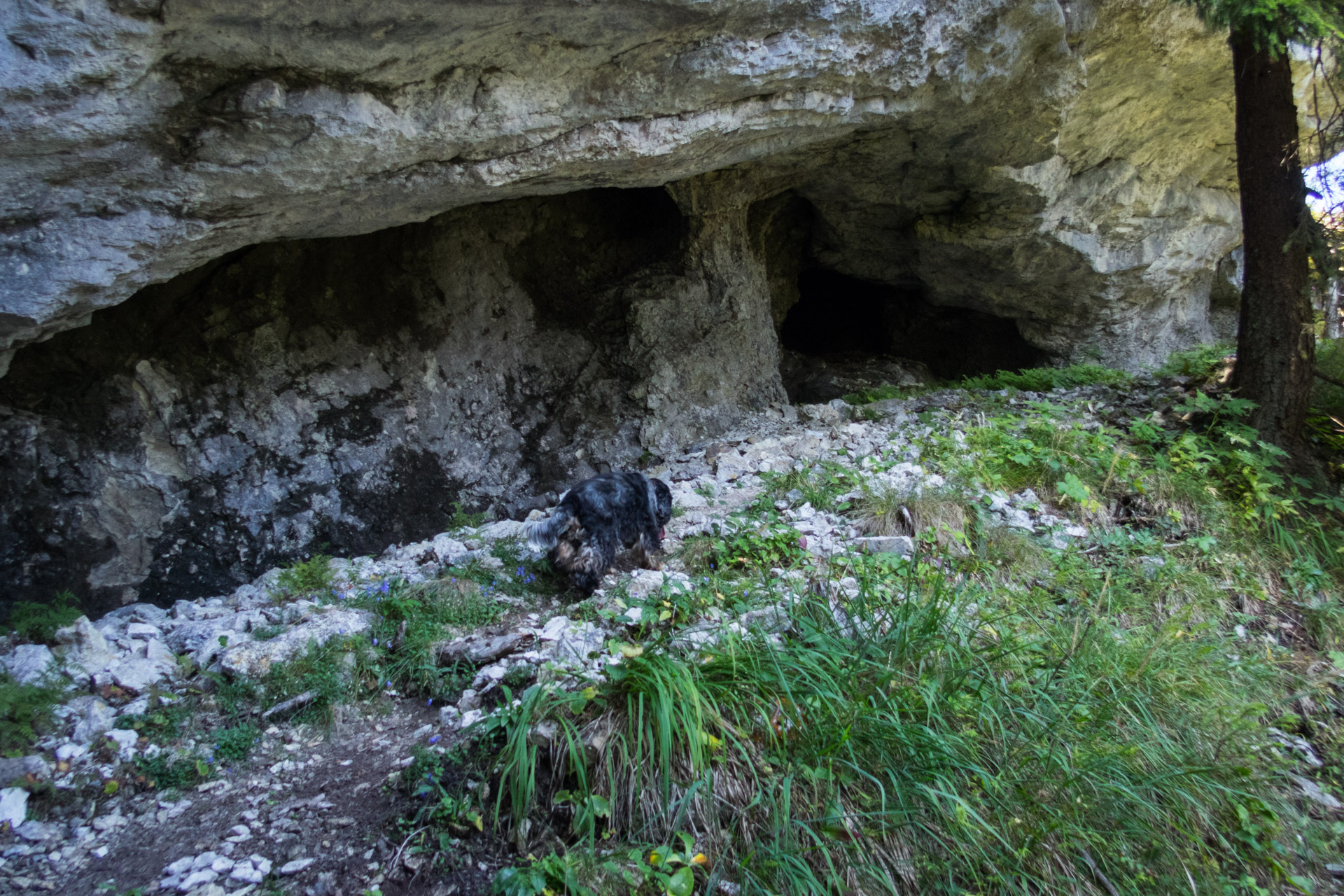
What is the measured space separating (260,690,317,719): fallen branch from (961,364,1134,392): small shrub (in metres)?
6.62

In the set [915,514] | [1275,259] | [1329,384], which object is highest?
[1275,259]

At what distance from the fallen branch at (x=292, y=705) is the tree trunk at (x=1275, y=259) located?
5557 mm

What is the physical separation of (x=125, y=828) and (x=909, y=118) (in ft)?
18.9

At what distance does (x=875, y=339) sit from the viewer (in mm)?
11109

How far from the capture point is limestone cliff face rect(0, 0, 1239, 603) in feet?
10.4

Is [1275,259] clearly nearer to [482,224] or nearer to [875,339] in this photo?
[482,224]

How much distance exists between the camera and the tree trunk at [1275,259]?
4723 mm

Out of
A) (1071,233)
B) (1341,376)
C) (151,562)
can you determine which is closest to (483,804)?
(151,562)

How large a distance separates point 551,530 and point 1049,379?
5.85 metres

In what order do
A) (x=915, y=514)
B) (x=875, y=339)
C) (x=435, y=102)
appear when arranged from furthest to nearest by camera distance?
(x=875, y=339) → (x=915, y=514) → (x=435, y=102)

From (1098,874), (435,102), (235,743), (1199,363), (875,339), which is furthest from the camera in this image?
(875,339)

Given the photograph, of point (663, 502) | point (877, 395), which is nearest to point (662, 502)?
point (663, 502)

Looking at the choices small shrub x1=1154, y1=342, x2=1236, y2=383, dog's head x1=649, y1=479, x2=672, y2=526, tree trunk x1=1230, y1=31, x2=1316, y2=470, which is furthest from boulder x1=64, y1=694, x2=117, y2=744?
small shrub x1=1154, y1=342, x2=1236, y2=383

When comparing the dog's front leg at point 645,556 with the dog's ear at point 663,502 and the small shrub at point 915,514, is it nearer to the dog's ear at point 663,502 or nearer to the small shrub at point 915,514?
the dog's ear at point 663,502
